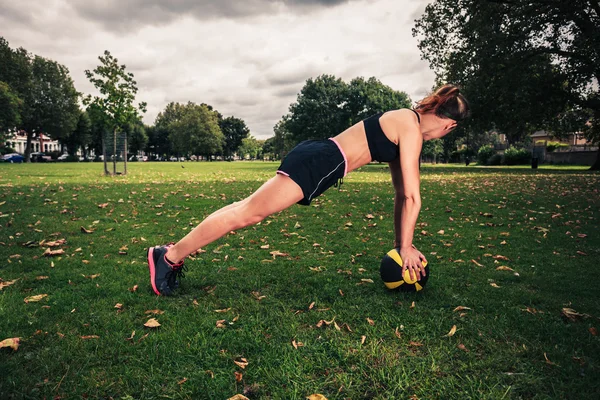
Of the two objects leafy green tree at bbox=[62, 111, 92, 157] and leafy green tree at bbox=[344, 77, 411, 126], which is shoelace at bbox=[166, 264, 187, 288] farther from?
leafy green tree at bbox=[62, 111, 92, 157]

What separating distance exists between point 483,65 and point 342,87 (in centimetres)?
2523

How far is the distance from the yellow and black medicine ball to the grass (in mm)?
144

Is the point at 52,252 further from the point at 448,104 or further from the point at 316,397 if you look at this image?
the point at 448,104

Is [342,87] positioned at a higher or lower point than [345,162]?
higher

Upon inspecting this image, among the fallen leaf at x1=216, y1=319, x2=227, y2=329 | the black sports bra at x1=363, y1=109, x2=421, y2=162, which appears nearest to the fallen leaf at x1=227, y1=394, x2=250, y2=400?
the fallen leaf at x1=216, y1=319, x2=227, y2=329

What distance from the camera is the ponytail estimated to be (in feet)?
11.2

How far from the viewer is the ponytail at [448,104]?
3.42 meters

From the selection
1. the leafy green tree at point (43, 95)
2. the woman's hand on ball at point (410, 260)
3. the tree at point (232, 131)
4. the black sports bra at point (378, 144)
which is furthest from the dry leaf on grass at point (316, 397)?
the tree at point (232, 131)

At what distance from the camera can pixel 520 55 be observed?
78.9 feet

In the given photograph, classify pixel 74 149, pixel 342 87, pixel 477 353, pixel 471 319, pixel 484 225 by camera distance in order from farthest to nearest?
1. pixel 74 149
2. pixel 342 87
3. pixel 484 225
4. pixel 471 319
5. pixel 477 353

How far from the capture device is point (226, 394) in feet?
7.43

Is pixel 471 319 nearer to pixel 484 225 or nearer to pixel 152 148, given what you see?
pixel 484 225

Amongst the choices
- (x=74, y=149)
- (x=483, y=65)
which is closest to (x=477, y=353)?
(x=483, y=65)

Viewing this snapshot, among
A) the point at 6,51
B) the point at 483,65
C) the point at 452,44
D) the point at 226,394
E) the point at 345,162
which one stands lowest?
the point at 226,394
